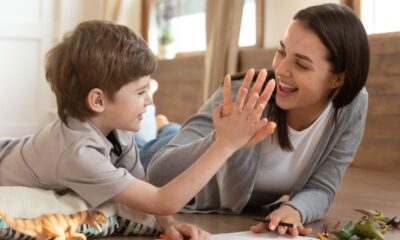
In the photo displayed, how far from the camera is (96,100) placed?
1.30m

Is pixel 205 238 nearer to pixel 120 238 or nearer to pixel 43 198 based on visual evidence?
pixel 120 238

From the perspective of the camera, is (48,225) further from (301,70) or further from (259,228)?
(301,70)

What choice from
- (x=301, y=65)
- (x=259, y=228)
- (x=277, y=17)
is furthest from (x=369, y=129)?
(x=259, y=228)

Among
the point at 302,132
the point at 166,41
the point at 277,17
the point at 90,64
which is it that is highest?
the point at 90,64

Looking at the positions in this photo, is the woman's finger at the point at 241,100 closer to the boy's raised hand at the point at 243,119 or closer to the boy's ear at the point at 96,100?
the boy's raised hand at the point at 243,119

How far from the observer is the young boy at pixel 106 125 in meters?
1.24

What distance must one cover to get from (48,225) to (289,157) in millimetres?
729

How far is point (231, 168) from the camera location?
1668 millimetres

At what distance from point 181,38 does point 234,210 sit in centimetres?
358

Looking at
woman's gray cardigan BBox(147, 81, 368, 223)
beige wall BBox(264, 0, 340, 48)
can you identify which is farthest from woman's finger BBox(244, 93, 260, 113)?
beige wall BBox(264, 0, 340, 48)

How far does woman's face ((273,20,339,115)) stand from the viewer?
60.2 inches

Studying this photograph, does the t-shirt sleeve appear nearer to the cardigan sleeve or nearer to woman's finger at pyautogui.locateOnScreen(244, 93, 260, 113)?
woman's finger at pyautogui.locateOnScreen(244, 93, 260, 113)

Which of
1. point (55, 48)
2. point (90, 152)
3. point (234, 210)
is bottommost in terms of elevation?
point (234, 210)

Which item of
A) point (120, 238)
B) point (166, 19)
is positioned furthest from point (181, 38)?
point (120, 238)
